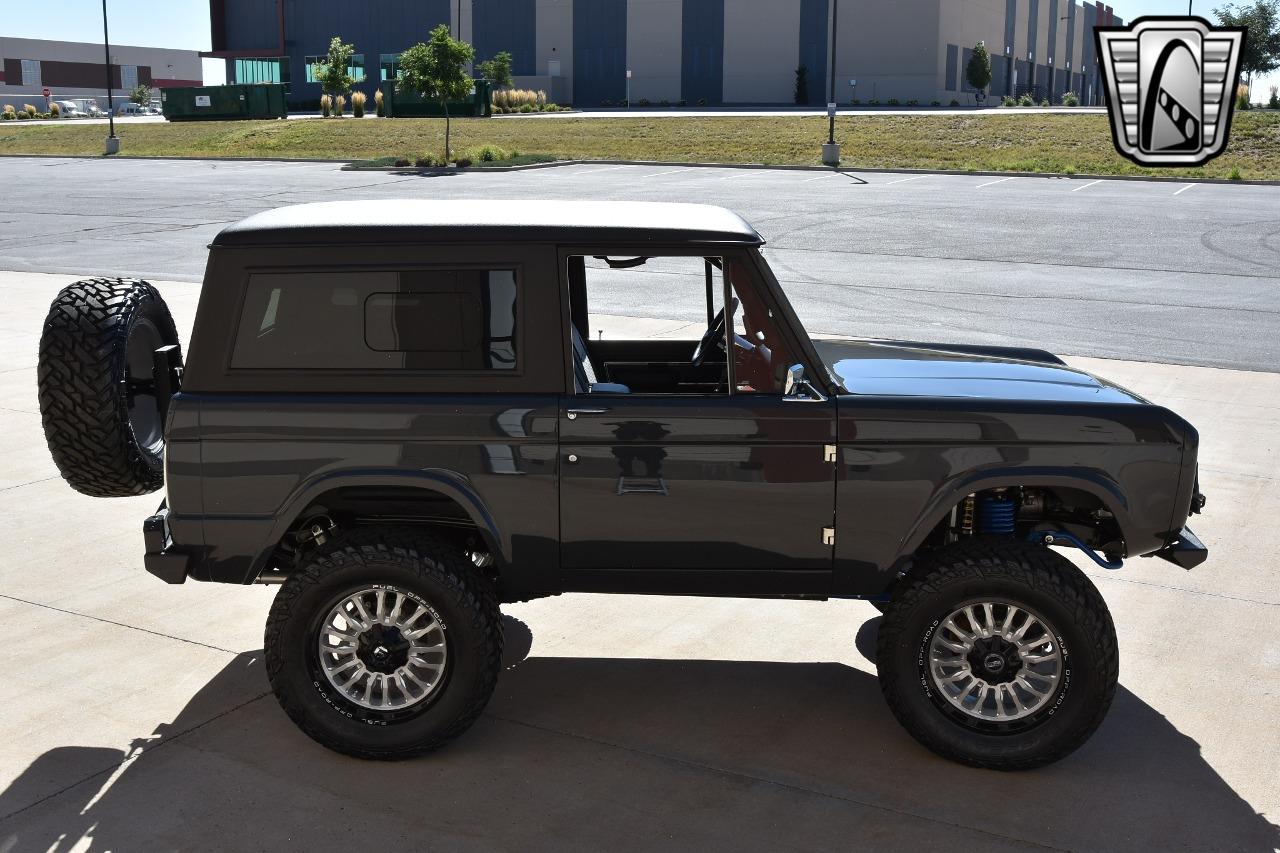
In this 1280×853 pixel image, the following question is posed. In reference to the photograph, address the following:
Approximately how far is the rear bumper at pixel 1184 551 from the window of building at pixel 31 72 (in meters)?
153

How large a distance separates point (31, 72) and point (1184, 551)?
154m

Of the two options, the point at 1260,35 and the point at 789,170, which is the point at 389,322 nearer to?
the point at 789,170

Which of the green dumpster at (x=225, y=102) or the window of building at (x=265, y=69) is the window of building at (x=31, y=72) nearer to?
the window of building at (x=265, y=69)

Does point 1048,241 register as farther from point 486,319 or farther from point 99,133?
point 99,133

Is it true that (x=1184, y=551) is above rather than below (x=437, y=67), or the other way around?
below

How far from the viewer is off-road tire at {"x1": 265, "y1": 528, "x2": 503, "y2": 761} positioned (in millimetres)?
4863

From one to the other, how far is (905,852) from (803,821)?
1.20 ft

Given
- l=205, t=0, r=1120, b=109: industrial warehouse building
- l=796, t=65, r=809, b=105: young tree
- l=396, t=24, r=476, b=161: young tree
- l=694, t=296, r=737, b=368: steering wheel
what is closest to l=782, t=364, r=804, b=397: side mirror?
l=694, t=296, r=737, b=368: steering wheel

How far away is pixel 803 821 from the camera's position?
4523mm

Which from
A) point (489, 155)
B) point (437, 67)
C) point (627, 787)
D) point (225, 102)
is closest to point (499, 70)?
point (225, 102)

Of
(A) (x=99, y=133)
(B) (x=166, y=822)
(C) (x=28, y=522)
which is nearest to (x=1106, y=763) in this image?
(B) (x=166, y=822)

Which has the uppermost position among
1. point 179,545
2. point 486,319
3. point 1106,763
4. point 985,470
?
point 486,319

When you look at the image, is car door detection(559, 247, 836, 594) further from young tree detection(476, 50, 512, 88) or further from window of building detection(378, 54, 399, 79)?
window of building detection(378, 54, 399, 79)

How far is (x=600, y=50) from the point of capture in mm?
86062
